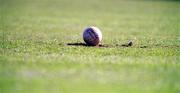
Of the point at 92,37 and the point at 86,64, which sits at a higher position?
the point at 92,37

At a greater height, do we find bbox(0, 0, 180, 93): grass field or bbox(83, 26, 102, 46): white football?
bbox(83, 26, 102, 46): white football

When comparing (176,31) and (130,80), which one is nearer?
(130,80)

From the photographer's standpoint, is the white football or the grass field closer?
the grass field

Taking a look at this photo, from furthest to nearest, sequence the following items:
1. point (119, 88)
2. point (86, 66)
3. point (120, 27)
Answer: point (120, 27) < point (86, 66) < point (119, 88)

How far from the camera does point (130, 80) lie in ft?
47.9

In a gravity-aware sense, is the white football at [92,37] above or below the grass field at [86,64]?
above

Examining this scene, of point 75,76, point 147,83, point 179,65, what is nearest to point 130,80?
point 147,83

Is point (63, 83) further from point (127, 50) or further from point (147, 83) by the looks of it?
point (127, 50)

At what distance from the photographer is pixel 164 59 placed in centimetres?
1839

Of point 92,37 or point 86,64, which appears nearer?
point 86,64

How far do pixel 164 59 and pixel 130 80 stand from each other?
407 centimetres

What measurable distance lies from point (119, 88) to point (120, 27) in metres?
20.1

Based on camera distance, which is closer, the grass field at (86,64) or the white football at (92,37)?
the grass field at (86,64)

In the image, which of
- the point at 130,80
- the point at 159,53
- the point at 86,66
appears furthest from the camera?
the point at 159,53
